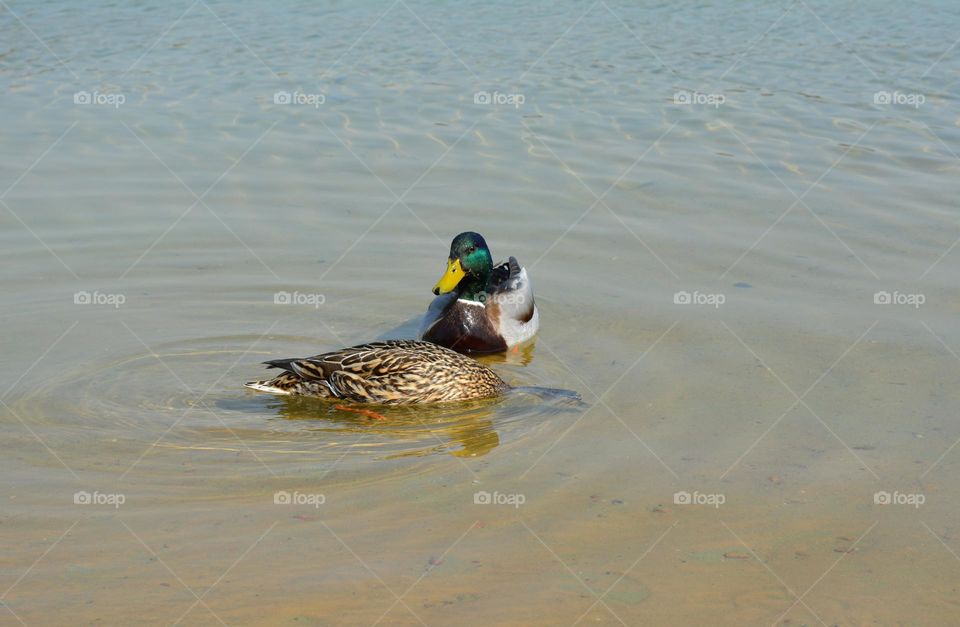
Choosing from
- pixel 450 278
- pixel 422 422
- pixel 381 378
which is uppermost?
pixel 450 278

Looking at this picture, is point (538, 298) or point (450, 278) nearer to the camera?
point (450, 278)

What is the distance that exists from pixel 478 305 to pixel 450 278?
0.49 m

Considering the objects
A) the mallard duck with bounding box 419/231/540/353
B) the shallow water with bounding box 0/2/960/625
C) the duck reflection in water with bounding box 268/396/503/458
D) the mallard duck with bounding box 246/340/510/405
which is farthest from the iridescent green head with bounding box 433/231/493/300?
the duck reflection in water with bounding box 268/396/503/458

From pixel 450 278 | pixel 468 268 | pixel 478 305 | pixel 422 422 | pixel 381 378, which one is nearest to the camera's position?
pixel 422 422

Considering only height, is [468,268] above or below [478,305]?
above

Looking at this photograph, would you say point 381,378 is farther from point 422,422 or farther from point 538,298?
point 538,298

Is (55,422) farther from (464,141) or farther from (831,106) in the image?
(831,106)

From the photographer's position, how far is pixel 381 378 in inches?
313

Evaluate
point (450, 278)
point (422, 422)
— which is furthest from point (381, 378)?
point (450, 278)

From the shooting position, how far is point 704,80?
47.2 feet

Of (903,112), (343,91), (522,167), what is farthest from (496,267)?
(903,112)

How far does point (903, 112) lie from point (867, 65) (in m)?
1.64

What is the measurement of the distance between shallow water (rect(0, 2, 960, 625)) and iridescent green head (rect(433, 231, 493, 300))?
47 cm

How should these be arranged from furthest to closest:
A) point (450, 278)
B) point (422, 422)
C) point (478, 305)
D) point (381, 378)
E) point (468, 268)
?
point (478, 305) < point (468, 268) < point (450, 278) < point (381, 378) < point (422, 422)
